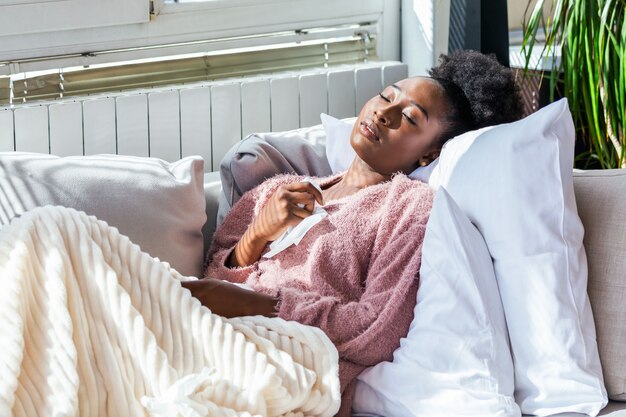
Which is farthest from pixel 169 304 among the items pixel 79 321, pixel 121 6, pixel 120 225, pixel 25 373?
pixel 121 6

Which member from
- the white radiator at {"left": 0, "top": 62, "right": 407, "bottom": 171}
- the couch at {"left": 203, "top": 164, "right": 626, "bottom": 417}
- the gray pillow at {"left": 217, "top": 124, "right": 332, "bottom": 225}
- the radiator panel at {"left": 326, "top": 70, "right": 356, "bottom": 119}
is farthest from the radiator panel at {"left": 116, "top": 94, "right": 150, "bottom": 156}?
the couch at {"left": 203, "top": 164, "right": 626, "bottom": 417}

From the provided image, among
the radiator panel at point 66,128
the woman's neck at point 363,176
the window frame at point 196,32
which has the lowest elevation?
the woman's neck at point 363,176

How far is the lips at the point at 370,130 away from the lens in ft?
7.13

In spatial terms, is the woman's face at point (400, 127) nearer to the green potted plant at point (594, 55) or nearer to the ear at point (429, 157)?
the ear at point (429, 157)

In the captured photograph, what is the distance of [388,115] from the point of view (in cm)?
218

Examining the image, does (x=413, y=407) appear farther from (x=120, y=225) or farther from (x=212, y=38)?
(x=212, y=38)

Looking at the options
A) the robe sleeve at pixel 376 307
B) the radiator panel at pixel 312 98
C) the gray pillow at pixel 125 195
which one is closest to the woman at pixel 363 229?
the robe sleeve at pixel 376 307

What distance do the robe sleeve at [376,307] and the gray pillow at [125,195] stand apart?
358 millimetres

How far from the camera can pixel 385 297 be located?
1836 millimetres

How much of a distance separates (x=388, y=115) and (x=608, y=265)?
23.9 inches

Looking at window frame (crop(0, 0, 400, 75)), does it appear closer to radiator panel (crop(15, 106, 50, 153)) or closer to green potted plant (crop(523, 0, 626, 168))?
radiator panel (crop(15, 106, 50, 153))

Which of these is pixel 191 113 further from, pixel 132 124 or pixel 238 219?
pixel 238 219

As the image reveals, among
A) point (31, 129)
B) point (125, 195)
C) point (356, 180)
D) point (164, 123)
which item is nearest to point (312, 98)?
point (164, 123)

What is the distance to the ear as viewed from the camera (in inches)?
87.8
